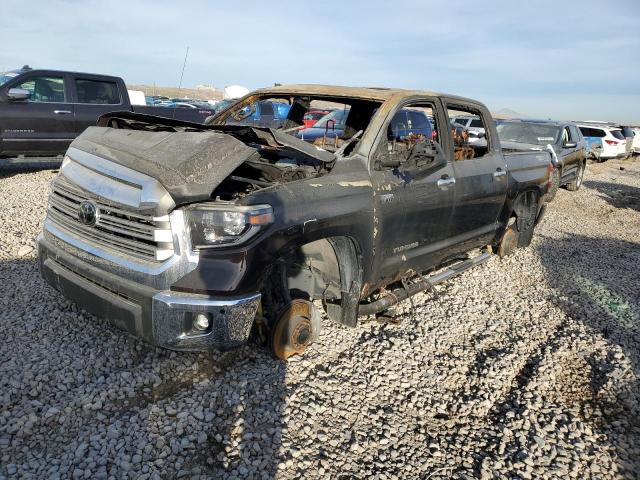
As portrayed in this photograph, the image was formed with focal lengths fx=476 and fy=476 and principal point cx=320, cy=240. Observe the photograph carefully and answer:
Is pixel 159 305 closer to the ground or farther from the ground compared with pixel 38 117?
closer to the ground

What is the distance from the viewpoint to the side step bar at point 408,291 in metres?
3.74

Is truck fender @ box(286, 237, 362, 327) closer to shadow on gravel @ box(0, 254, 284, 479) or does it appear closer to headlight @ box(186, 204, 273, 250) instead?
shadow on gravel @ box(0, 254, 284, 479)

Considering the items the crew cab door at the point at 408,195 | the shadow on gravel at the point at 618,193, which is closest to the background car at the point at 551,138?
the shadow on gravel at the point at 618,193

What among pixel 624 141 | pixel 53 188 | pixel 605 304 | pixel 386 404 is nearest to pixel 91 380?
pixel 53 188

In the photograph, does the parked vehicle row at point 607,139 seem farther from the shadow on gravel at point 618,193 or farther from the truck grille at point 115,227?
the truck grille at point 115,227

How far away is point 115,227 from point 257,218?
2.88 ft

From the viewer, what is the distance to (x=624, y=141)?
18891mm

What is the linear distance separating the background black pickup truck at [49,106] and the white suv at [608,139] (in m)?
17.4

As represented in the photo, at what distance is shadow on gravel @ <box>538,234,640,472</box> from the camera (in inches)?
124

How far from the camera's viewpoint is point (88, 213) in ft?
9.52

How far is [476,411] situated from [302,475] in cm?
128

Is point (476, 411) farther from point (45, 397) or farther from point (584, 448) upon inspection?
point (45, 397)

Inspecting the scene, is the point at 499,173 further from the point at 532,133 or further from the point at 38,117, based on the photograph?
the point at 38,117

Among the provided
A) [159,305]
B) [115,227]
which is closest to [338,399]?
[159,305]
